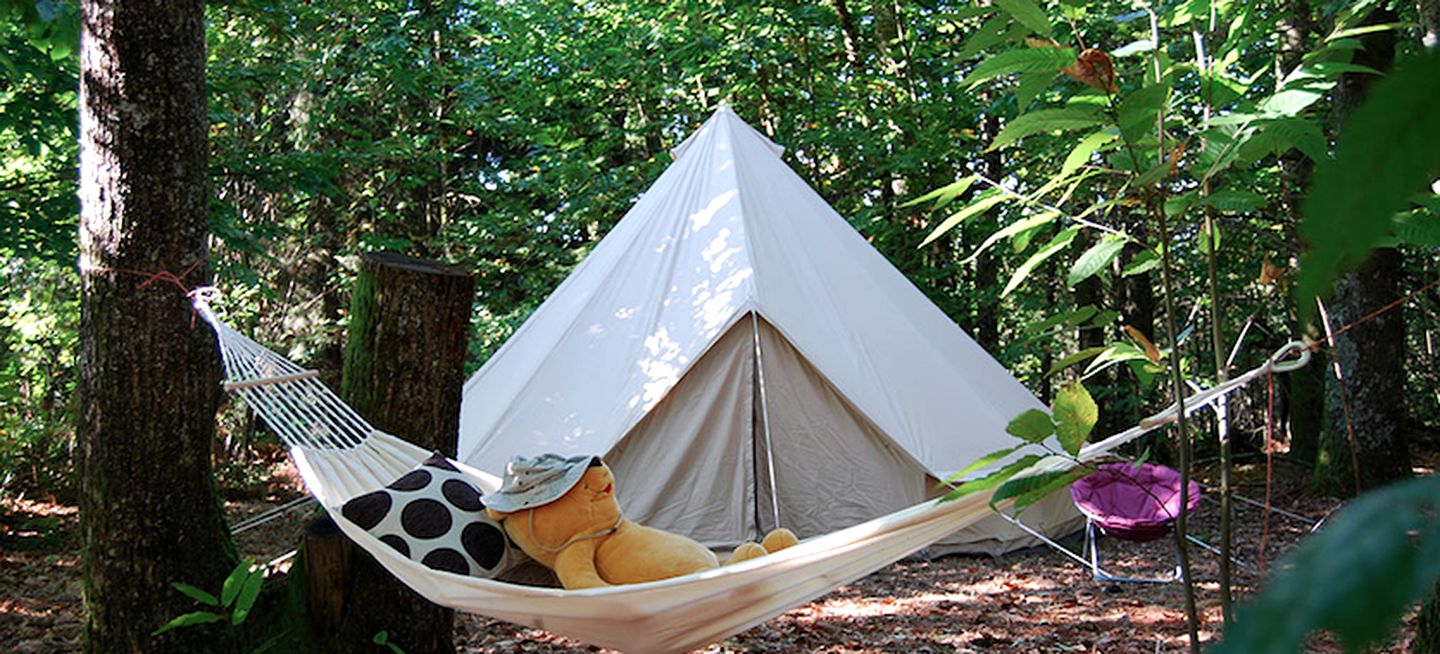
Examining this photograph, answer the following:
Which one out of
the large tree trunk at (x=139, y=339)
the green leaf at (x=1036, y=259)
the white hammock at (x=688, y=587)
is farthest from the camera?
the large tree trunk at (x=139, y=339)

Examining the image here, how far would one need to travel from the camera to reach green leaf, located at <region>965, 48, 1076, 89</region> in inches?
41.4

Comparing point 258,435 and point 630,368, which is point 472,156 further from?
point 630,368

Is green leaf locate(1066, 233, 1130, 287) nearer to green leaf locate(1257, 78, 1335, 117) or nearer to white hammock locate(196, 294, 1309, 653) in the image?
green leaf locate(1257, 78, 1335, 117)

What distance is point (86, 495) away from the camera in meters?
2.12

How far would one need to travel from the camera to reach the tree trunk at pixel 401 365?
Answer: 2.30m

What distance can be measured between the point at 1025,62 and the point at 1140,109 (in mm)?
121

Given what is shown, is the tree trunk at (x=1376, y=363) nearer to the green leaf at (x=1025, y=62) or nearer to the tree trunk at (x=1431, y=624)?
the tree trunk at (x=1431, y=624)

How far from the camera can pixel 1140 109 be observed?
3.32 ft

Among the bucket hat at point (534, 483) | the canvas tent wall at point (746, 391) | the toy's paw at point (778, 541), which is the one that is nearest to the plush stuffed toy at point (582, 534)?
the bucket hat at point (534, 483)

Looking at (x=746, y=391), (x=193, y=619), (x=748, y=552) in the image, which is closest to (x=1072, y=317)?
(x=748, y=552)

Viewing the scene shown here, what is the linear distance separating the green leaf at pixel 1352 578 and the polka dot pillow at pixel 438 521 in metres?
2.14

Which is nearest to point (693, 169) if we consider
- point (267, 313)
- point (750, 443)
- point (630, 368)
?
point (630, 368)

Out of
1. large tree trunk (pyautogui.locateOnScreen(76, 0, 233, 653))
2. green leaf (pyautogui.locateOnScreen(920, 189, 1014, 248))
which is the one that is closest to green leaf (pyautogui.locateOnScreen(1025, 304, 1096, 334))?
green leaf (pyautogui.locateOnScreen(920, 189, 1014, 248))

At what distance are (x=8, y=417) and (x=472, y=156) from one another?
435cm
